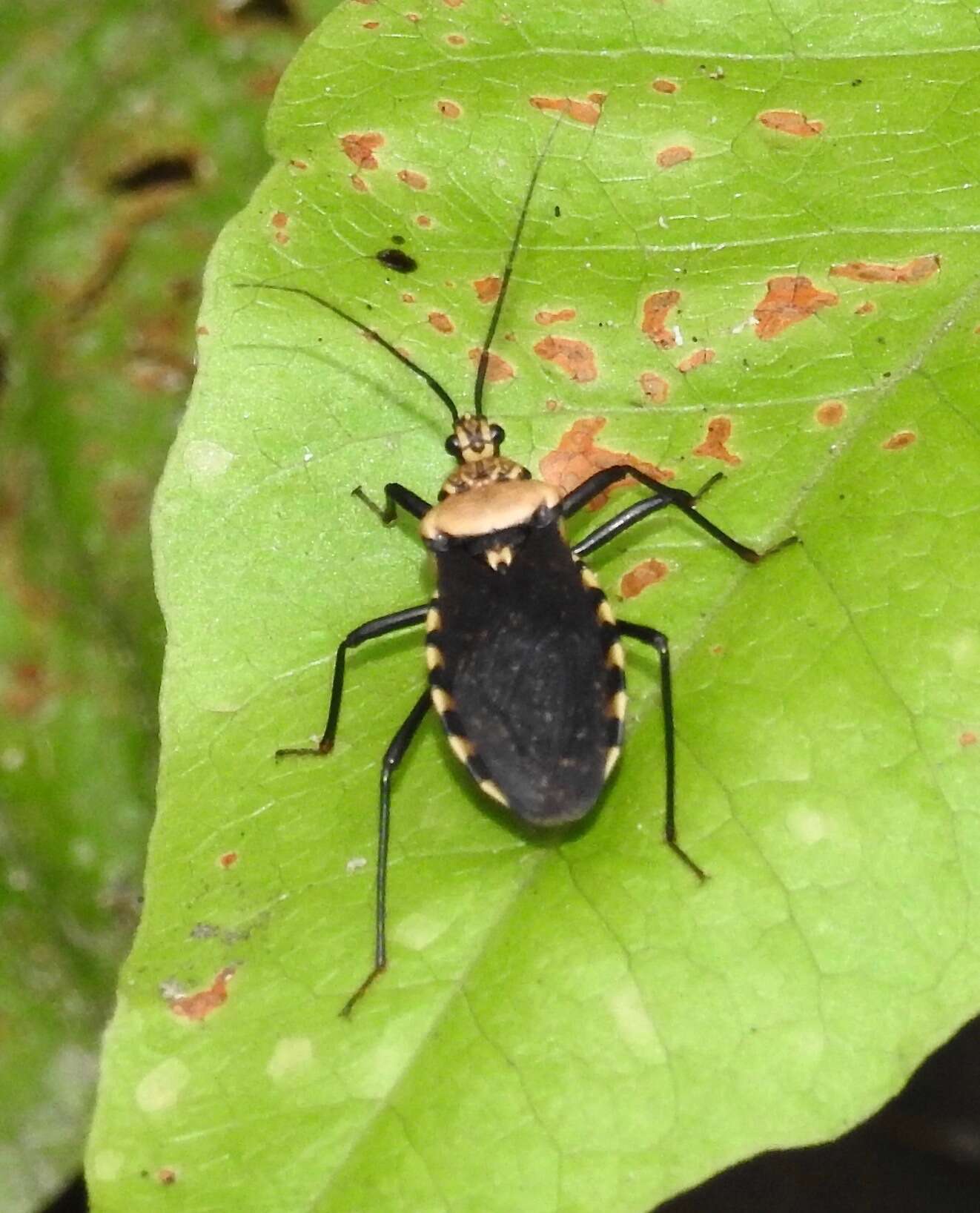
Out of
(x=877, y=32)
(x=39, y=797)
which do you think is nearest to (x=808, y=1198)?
(x=39, y=797)

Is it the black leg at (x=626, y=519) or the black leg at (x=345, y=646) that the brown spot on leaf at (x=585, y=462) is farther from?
the black leg at (x=345, y=646)

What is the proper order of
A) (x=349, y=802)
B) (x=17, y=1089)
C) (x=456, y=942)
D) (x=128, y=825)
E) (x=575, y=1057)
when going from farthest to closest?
1. (x=128, y=825)
2. (x=17, y=1089)
3. (x=349, y=802)
4. (x=456, y=942)
5. (x=575, y=1057)

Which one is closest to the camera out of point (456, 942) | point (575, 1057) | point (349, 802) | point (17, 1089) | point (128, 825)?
point (575, 1057)

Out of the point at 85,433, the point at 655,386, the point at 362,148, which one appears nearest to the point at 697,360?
the point at 655,386

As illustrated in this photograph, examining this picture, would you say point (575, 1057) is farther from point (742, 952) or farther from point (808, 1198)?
point (808, 1198)

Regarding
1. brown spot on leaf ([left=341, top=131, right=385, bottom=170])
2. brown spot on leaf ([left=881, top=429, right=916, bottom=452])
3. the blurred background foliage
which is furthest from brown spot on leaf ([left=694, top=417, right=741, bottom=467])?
the blurred background foliage

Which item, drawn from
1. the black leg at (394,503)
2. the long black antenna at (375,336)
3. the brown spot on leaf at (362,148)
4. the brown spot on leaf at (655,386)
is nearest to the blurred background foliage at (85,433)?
the black leg at (394,503)

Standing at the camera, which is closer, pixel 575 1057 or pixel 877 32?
pixel 575 1057
